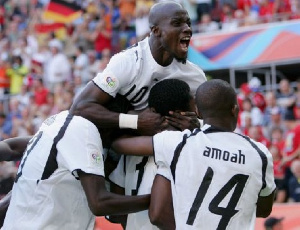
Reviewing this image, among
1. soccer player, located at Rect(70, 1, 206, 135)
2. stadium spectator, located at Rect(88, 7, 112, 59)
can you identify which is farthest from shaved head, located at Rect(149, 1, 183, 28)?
stadium spectator, located at Rect(88, 7, 112, 59)

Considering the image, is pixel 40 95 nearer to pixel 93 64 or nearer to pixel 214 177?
pixel 93 64

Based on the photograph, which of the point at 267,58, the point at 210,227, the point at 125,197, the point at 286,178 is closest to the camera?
the point at 210,227

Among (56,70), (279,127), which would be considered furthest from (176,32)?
(56,70)

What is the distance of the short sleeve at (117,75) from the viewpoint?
5617mm

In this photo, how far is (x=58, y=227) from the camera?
5395 mm

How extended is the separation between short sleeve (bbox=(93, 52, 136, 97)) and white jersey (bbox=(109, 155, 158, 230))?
47cm

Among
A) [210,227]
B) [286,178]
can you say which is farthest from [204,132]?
[286,178]

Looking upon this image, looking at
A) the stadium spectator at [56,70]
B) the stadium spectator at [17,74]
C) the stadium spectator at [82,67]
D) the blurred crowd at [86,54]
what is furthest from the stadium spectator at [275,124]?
the stadium spectator at [17,74]

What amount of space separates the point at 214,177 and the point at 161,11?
141 centimetres

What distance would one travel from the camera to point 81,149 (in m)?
5.33

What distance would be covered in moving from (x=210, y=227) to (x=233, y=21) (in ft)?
40.4

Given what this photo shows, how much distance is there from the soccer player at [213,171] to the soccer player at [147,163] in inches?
18.8

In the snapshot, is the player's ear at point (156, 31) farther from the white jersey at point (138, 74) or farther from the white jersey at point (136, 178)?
the white jersey at point (136, 178)

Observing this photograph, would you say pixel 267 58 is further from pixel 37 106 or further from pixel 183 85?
pixel 183 85
